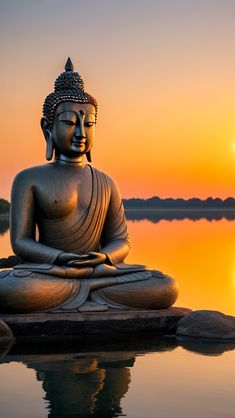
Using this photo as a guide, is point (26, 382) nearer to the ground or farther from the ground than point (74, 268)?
nearer to the ground

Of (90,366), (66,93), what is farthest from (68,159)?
(90,366)

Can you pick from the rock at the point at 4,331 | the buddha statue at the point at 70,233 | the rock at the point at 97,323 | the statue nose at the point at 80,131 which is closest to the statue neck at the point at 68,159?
the buddha statue at the point at 70,233

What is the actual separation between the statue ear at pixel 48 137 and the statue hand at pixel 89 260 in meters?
1.13

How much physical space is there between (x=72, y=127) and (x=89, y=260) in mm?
1324

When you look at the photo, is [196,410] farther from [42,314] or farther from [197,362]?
[42,314]

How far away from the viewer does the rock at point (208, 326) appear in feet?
19.5

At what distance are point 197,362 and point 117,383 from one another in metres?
0.86

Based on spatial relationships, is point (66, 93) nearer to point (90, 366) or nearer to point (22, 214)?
point (22, 214)

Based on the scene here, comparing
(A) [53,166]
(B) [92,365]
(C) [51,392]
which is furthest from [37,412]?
(A) [53,166]

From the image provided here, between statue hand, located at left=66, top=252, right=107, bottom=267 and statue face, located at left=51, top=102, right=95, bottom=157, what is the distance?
1079mm

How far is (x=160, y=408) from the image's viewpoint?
12.7 feet

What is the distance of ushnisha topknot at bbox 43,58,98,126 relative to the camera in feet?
23.1

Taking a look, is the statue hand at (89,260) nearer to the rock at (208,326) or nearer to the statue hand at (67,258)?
the statue hand at (67,258)

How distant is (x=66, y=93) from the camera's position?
7.04 m
